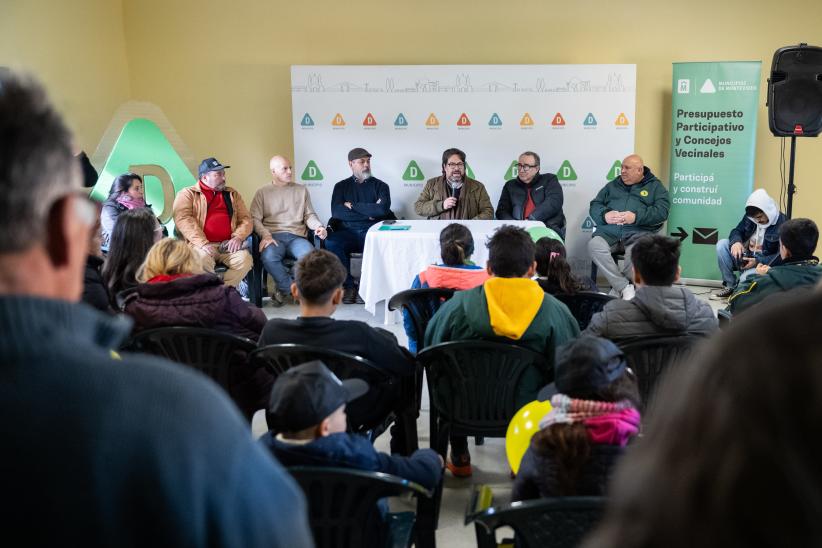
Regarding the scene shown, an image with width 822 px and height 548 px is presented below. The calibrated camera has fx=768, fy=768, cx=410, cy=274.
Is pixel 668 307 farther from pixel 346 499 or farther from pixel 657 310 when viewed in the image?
pixel 346 499

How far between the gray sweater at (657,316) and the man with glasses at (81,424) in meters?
2.16

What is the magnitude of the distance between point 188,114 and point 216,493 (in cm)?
704

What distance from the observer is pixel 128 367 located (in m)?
0.69

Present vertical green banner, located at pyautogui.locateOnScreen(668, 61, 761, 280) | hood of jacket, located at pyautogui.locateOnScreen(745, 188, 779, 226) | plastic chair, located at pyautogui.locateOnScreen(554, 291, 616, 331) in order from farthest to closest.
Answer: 1. vertical green banner, located at pyautogui.locateOnScreen(668, 61, 761, 280)
2. hood of jacket, located at pyautogui.locateOnScreen(745, 188, 779, 226)
3. plastic chair, located at pyautogui.locateOnScreen(554, 291, 616, 331)

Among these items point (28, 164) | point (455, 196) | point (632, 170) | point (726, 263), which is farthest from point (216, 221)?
point (28, 164)

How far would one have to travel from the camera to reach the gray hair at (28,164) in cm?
69

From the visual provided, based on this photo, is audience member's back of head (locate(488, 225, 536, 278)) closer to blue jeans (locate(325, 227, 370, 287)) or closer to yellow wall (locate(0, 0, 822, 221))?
blue jeans (locate(325, 227, 370, 287))

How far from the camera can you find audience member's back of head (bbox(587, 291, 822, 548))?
15.9 inches

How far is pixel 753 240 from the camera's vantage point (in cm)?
586

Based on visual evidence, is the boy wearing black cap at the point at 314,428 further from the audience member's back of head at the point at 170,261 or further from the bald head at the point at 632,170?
the bald head at the point at 632,170

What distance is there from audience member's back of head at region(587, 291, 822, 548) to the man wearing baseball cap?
5.55 metres

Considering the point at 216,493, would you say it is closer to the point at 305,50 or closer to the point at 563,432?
the point at 563,432

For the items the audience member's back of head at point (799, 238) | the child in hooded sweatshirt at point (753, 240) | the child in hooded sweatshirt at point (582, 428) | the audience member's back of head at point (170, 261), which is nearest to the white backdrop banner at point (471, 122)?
the child in hooded sweatshirt at point (753, 240)

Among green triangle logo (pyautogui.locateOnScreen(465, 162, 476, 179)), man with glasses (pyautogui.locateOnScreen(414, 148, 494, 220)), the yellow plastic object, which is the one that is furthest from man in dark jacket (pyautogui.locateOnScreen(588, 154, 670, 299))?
the yellow plastic object
